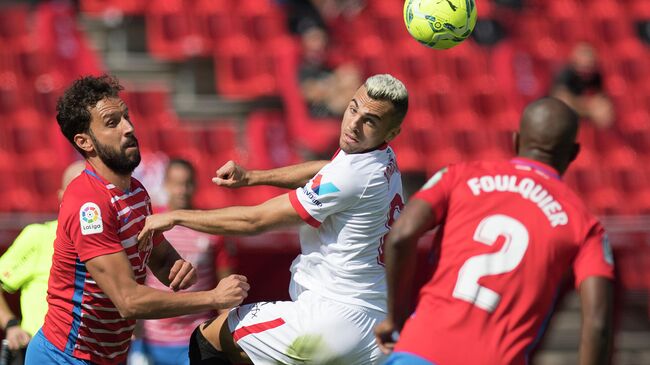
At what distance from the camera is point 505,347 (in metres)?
4.13

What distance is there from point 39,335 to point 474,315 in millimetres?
2277

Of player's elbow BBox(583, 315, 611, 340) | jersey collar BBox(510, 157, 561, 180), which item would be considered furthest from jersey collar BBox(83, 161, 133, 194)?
player's elbow BBox(583, 315, 611, 340)

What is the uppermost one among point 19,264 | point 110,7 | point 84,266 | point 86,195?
point 110,7

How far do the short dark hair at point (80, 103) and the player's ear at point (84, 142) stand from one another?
0.02 metres

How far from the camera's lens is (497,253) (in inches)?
163

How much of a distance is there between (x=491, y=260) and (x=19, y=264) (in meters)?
3.35

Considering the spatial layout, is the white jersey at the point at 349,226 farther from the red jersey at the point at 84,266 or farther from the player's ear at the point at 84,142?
the player's ear at the point at 84,142

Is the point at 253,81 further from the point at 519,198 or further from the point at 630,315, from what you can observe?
the point at 519,198

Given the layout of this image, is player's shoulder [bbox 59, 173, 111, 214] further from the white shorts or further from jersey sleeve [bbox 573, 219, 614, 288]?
jersey sleeve [bbox 573, 219, 614, 288]

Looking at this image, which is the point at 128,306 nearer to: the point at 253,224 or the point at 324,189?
the point at 253,224

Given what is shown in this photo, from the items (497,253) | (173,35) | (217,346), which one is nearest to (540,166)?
(497,253)

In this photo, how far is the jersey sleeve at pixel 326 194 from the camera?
195 inches

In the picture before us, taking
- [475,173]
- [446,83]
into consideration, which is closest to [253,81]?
[446,83]

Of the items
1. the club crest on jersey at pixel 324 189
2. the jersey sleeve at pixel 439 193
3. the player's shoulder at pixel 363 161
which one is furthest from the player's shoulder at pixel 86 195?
the jersey sleeve at pixel 439 193
